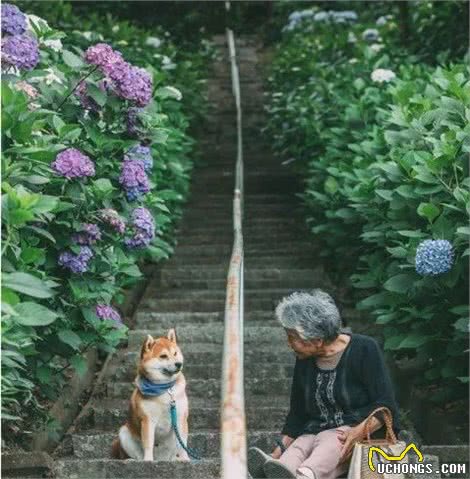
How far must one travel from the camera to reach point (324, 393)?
5844 millimetres

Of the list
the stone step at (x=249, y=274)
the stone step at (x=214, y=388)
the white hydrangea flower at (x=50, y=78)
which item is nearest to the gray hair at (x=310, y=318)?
the white hydrangea flower at (x=50, y=78)

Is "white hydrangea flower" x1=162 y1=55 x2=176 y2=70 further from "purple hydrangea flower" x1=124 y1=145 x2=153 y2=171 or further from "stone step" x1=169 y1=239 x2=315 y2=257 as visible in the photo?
"purple hydrangea flower" x1=124 y1=145 x2=153 y2=171

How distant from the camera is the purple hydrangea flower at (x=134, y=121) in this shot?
6.67m

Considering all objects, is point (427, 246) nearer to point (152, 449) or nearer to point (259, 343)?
point (152, 449)

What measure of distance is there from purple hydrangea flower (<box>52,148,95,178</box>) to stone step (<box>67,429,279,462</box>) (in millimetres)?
1645

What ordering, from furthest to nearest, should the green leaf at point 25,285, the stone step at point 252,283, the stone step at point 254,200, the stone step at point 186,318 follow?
the stone step at point 254,200 → the stone step at point 252,283 → the stone step at point 186,318 → the green leaf at point 25,285

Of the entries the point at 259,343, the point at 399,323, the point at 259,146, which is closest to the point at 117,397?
the point at 259,343

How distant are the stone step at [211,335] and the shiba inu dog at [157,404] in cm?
254

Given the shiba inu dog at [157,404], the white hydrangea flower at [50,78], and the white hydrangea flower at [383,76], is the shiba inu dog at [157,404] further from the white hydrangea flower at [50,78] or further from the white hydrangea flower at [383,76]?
the white hydrangea flower at [383,76]

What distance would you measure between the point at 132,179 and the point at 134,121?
1.08 ft

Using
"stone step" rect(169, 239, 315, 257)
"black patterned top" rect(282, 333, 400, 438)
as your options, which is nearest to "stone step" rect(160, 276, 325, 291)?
"stone step" rect(169, 239, 315, 257)

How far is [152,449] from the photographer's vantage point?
21.0 ft

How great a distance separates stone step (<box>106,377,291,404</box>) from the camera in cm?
813

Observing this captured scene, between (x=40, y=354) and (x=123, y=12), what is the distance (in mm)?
12051
